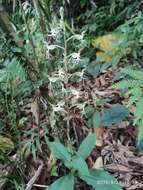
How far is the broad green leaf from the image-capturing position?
5.89ft

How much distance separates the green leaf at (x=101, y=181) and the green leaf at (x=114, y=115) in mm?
493

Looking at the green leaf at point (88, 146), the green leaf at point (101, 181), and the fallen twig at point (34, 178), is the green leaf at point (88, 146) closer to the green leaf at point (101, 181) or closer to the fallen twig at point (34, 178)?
the green leaf at point (101, 181)

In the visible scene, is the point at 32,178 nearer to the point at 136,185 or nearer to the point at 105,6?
the point at 136,185

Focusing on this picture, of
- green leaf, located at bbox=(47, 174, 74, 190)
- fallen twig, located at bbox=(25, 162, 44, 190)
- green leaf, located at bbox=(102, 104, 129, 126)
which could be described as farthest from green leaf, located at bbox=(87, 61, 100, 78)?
green leaf, located at bbox=(47, 174, 74, 190)

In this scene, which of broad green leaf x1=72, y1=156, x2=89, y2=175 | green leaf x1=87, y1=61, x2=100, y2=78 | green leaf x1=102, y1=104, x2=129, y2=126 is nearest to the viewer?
broad green leaf x1=72, y1=156, x2=89, y2=175

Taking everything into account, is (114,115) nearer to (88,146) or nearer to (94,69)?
(88,146)

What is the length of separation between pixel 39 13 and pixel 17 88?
1.68ft

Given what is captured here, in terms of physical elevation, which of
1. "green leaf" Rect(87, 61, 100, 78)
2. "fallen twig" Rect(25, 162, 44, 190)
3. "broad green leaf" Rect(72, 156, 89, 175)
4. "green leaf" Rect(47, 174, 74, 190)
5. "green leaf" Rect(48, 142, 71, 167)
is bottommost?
"fallen twig" Rect(25, 162, 44, 190)

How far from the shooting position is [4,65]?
2480 mm

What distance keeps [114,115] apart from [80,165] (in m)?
0.61

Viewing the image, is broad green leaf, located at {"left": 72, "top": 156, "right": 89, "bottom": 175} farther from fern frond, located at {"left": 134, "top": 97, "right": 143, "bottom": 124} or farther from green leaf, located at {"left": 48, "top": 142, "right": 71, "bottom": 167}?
fern frond, located at {"left": 134, "top": 97, "right": 143, "bottom": 124}

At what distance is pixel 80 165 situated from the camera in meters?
1.81

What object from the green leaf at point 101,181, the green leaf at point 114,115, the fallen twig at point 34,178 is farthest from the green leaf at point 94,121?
the green leaf at point 101,181

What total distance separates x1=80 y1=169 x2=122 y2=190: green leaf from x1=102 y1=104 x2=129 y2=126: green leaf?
49 centimetres
